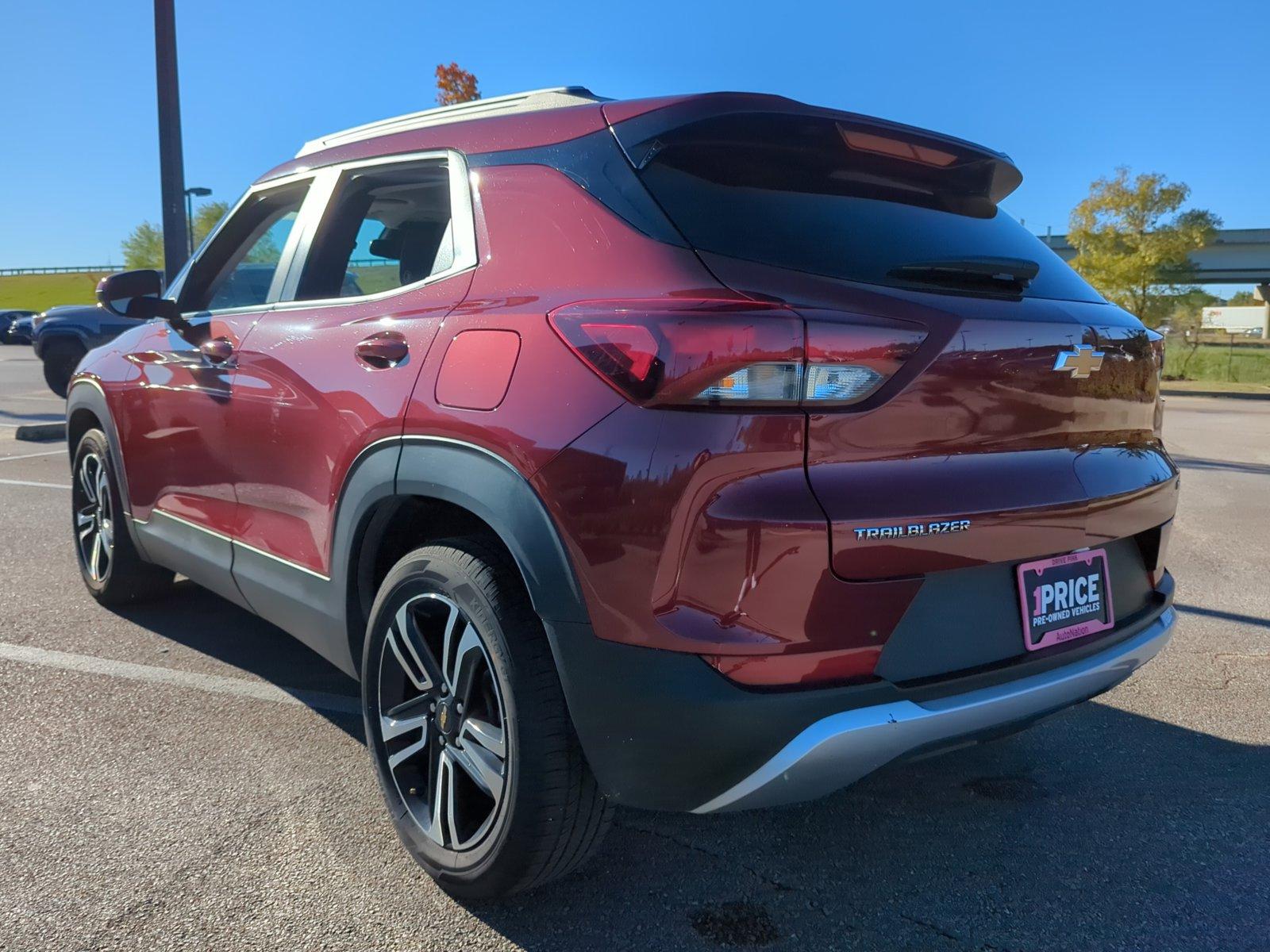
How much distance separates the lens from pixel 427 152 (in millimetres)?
2812

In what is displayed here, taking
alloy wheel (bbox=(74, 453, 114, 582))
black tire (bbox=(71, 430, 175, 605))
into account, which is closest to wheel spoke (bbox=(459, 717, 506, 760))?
black tire (bbox=(71, 430, 175, 605))

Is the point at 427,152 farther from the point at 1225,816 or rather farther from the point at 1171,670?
the point at 1171,670

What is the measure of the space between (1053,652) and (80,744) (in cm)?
285

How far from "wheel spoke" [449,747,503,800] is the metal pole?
10.3 meters

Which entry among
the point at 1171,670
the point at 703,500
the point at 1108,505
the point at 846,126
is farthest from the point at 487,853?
the point at 1171,670

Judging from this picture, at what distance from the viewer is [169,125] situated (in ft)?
36.5

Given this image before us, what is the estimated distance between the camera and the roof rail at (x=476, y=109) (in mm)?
2596

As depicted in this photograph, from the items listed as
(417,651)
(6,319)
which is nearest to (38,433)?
(417,651)

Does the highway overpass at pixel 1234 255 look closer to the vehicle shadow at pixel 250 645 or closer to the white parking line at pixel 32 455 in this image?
the white parking line at pixel 32 455

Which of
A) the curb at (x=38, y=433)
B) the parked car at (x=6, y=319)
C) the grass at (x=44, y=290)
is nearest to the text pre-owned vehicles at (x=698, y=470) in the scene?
the curb at (x=38, y=433)

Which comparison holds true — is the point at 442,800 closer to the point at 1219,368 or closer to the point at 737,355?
the point at 737,355

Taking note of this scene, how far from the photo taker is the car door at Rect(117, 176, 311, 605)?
11.0 ft

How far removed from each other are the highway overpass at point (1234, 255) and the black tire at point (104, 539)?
5335 cm

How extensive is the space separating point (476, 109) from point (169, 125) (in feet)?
32.4
